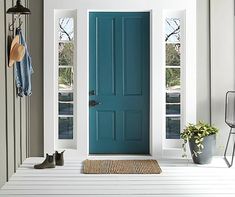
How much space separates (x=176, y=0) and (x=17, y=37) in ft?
7.71

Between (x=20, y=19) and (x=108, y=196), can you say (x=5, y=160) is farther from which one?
(x=20, y=19)

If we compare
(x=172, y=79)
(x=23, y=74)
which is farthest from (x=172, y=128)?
(x=23, y=74)

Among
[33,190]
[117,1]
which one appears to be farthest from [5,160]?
[117,1]

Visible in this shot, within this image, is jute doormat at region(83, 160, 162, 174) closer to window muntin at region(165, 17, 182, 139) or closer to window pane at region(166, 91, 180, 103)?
window muntin at region(165, 17, 182, 139)

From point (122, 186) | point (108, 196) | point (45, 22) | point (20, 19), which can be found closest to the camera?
point (108, 196)

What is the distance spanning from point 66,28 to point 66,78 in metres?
0.71

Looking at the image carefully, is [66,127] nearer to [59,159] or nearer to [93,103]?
[93,103]

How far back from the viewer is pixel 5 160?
5152 millimetres

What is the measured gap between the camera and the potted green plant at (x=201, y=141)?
6.11 metres

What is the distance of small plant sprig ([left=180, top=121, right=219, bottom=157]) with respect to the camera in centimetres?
609

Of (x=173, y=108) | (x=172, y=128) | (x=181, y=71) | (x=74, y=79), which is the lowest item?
(x=172, y=128)

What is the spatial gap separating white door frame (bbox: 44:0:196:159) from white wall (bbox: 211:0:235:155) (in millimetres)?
327

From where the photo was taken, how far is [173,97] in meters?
6.81

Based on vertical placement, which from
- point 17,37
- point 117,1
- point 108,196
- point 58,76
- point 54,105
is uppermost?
point 117,1
